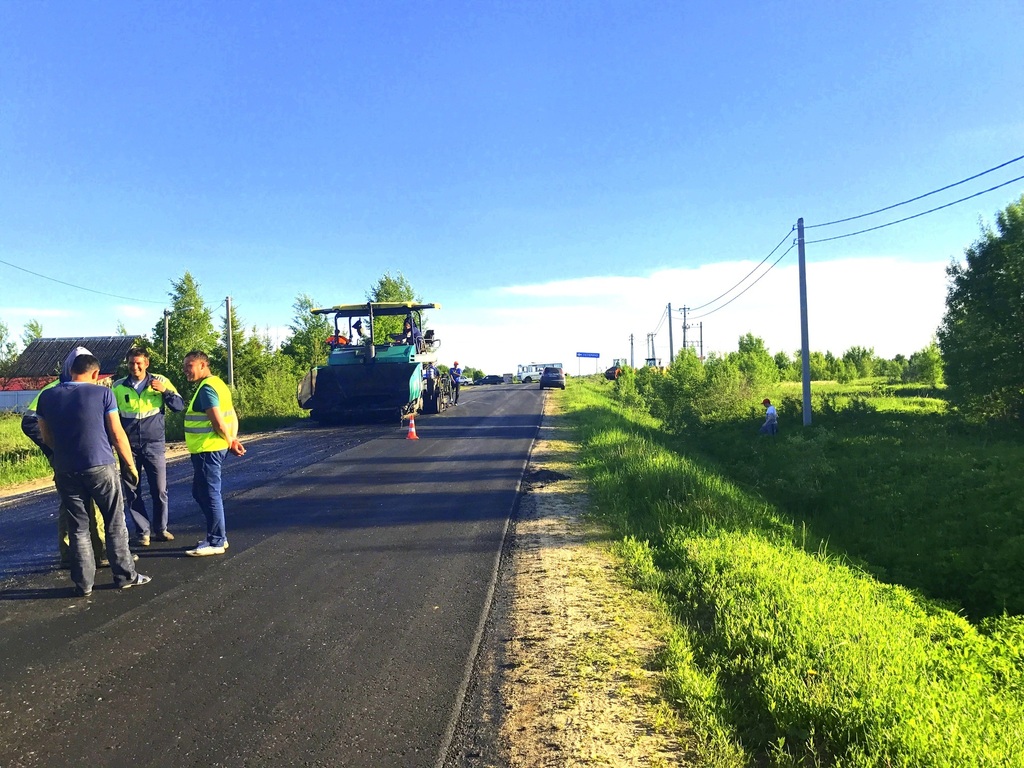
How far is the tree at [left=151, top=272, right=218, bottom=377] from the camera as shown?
31.8 metres

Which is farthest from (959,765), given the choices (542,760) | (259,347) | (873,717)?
(259,347)

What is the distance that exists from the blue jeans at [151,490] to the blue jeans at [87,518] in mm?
973

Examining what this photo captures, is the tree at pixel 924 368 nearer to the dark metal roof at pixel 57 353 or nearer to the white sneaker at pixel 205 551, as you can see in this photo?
the white sneaker at pixel 205 551

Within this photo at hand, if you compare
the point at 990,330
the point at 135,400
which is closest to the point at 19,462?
the point at 135,400

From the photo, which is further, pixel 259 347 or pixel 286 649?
pixel 259 347

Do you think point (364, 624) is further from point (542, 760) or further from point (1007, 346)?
point (1007, 346)

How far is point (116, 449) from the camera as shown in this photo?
5129 mm

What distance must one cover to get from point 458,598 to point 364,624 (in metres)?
0.75

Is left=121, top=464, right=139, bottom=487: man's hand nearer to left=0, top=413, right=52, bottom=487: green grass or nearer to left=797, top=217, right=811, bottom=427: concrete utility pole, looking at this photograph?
left=0, top=413, right=52, bottom=487: green grass

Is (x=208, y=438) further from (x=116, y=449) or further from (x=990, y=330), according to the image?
(x=990, y=330)

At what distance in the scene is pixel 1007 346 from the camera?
17672 millimetres

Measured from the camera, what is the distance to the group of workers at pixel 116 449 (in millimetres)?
4727

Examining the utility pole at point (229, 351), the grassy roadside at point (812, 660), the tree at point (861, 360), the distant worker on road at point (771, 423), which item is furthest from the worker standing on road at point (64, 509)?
the tree at point (861, 360)

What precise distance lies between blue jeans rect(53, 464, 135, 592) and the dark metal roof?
165ft
